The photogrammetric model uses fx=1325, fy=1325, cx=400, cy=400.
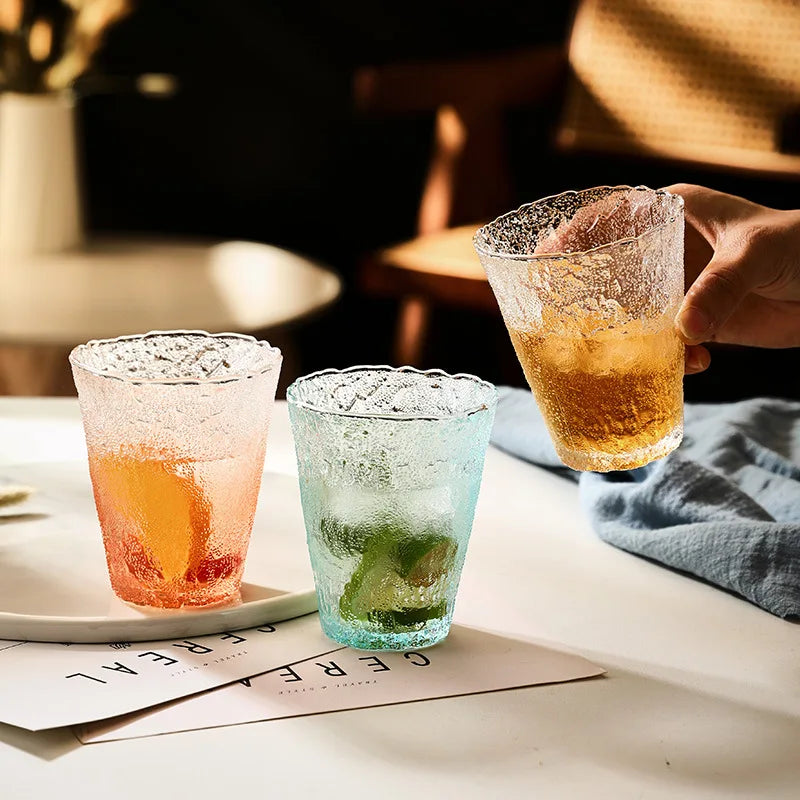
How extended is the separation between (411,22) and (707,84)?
789mm

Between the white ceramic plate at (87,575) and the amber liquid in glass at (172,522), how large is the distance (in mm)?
14

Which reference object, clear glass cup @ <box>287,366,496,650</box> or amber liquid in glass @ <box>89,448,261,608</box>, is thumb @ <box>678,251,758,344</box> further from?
amber liquid in glass @ <box>89,448,261,608</box>

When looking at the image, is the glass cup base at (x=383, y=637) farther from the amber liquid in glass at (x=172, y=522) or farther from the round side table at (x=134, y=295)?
the round side table at (x=134, y=295)

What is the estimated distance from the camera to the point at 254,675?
2.12 ft

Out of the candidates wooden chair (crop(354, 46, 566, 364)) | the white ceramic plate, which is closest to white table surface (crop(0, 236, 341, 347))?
wooden chair (crop(354, 46, 566, 364))

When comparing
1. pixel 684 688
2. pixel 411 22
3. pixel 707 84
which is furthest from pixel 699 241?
pixel 411 22

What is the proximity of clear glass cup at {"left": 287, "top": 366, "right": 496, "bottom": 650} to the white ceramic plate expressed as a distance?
53mm

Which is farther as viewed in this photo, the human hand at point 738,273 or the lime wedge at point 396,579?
the human hand at point 738,273

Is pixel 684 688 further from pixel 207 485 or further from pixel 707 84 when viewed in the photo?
pixel 707 84

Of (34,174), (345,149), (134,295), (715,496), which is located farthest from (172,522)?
(345,149)

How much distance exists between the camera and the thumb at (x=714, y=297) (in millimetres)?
749

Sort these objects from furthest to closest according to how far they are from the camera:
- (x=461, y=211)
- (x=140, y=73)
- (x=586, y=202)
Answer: (x=140, y=73), (x=461, y=211), (x=586, y=202)

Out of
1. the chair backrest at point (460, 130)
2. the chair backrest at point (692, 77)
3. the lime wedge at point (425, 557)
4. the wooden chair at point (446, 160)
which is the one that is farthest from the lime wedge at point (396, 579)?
the chair backrest at point (692, 77)

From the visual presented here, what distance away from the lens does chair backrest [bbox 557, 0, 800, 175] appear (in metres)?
2.57
